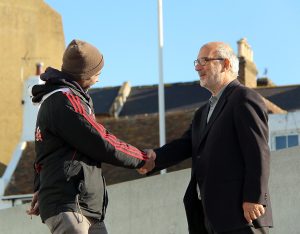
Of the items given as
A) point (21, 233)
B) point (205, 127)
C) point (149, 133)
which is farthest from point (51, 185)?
point (149, 133)

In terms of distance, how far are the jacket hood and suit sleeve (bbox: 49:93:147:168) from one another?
8 centimetres

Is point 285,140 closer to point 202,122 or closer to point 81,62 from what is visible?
point 202,122

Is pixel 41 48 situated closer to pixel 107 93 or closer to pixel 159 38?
pixel 107 93

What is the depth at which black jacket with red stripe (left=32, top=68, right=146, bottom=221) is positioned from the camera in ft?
18.4

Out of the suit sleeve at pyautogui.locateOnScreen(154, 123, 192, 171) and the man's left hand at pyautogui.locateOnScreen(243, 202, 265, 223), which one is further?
the suit sleeve at pyautogui.locateOnScreen(154, 123, 192, 171)

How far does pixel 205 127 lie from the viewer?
20.6 feet

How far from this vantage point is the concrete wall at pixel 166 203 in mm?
9539

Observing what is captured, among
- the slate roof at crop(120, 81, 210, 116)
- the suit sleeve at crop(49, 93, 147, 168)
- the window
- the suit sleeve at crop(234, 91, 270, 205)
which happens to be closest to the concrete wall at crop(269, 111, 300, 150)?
the window

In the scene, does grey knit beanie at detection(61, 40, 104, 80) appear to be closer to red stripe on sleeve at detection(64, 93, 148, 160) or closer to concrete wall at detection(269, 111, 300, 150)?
red stripe on sleeve at detection(64, 93, 148, 160)

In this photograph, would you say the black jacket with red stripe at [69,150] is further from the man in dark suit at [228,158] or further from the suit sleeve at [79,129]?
the man in dark suit at [228,158]

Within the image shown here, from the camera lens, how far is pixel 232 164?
594cm

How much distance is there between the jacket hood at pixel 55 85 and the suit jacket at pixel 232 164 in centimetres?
89

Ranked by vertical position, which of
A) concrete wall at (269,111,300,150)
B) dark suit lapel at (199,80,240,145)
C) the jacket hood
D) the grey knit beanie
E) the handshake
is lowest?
concrete wall at (269,111,300,150)

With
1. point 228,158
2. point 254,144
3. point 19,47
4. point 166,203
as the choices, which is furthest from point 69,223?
point 19,47
